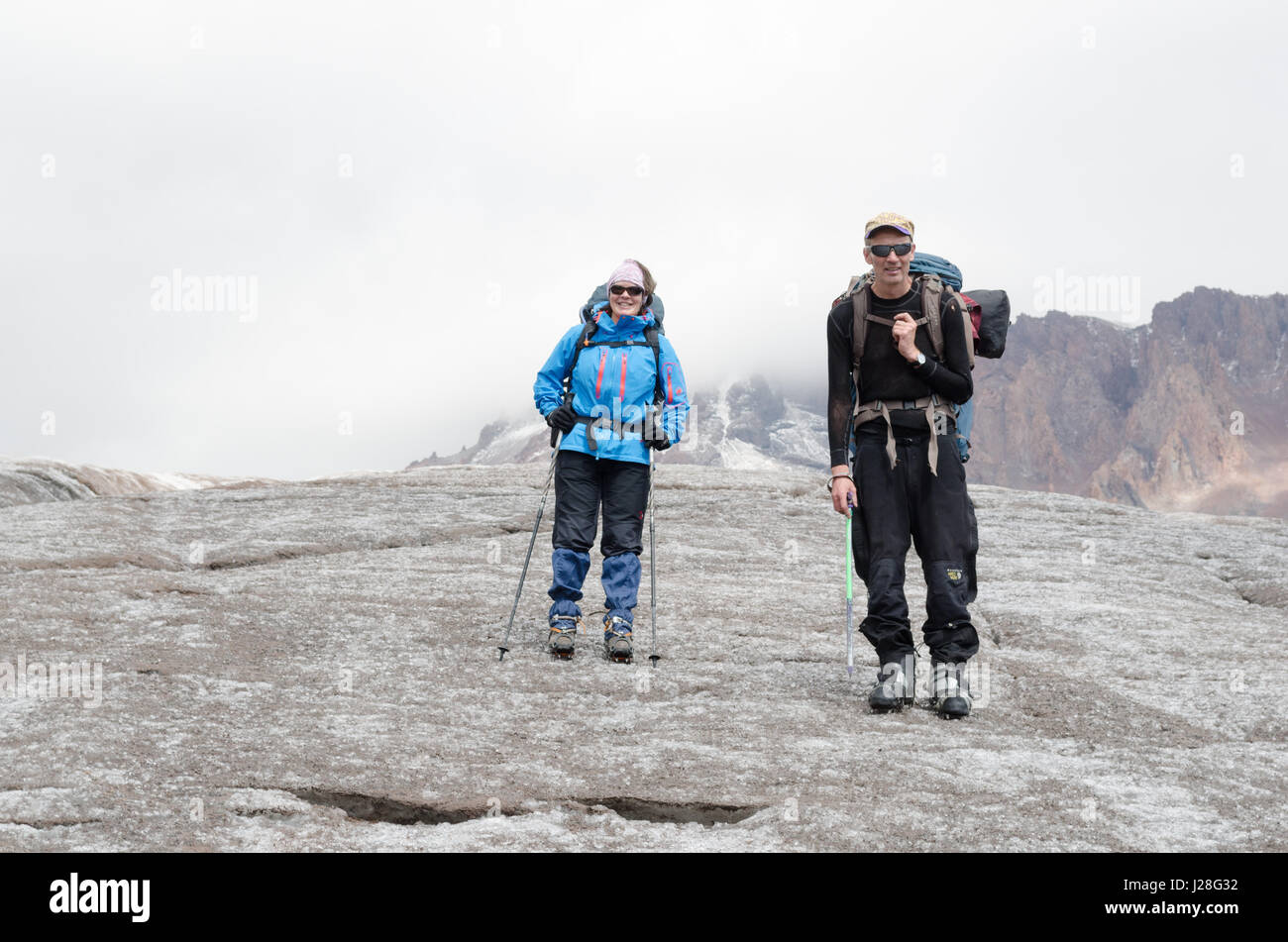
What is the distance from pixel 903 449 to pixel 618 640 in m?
3.02

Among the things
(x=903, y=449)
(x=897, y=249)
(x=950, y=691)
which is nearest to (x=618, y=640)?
(x=950, y=691)

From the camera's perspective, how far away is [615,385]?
1035 cm

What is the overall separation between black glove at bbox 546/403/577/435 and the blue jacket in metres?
0.05

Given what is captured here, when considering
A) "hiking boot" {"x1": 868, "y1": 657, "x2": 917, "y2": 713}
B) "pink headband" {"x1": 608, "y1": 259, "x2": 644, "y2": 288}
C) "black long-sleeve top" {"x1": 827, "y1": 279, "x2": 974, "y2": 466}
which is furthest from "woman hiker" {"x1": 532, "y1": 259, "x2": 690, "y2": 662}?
"hiking boot" {"x1": 868, "y1": 657, "x2": 917, "y2": 713}

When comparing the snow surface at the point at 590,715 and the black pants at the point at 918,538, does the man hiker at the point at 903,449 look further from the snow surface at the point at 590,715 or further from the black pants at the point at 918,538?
the snow surface at the point at 590,715

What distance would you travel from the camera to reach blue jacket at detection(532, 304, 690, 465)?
33.9 feet

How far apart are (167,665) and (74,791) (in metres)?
3.05

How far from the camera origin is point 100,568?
569 inches

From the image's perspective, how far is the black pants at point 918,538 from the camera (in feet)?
28.3

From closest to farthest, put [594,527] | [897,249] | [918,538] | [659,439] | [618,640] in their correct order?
[897,249], [918,538], [618,640], [659,439], [594,527]

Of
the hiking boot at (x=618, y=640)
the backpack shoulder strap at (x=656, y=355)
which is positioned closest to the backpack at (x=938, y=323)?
the backpack shoulder strap at (x=656, y=355)

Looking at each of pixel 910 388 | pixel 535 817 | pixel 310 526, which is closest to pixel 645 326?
pixel 910 388

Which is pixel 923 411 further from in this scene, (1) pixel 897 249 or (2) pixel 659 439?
(2) pixel 659 439

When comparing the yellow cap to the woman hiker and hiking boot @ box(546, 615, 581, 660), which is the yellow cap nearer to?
the woman hiker
